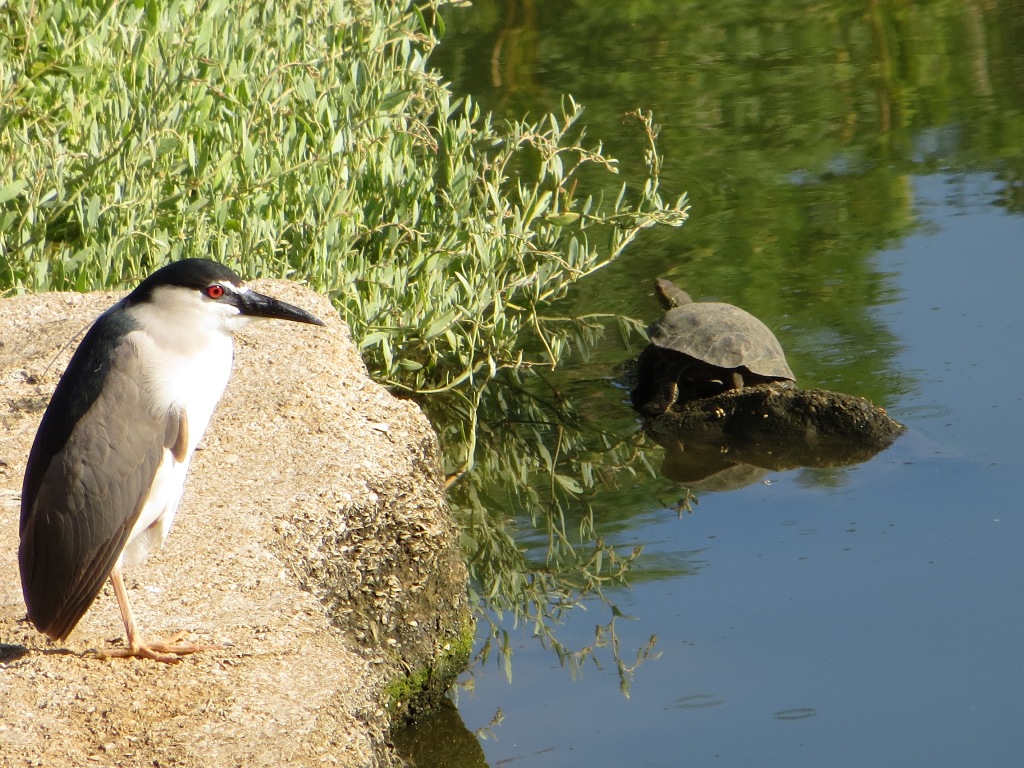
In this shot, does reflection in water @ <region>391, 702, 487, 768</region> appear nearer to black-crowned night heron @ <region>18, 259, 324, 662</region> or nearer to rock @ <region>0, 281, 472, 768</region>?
rock @ <region>0, 281, 472, 768</region>

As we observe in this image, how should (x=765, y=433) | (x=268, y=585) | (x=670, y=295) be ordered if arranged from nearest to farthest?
(x=268, y=585) → (x=765, y=433) → (x=670, y=295)

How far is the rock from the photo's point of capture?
10.4ft

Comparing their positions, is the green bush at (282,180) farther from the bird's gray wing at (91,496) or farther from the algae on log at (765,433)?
the bird's gray wing at (91,496)

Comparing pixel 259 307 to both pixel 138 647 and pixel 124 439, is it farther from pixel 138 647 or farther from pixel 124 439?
pixel 138 647

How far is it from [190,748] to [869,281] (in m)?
6.06

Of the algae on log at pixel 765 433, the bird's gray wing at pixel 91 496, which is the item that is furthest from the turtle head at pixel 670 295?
the bird's gray wing at pixel 91 496

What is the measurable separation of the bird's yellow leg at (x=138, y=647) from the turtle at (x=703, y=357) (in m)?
4.09

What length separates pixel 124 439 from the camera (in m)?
3.42

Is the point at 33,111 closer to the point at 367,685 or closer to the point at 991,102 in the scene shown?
the point at 367,685

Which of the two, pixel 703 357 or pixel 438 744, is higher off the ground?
pixel 703 357

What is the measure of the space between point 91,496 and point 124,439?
6.6 inches

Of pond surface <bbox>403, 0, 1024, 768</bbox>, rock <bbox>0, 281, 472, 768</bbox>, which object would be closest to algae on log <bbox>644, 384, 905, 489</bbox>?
pond surface <bbox>403, 0, 1024, 768</bbox>

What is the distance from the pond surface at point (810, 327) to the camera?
15.1 feet

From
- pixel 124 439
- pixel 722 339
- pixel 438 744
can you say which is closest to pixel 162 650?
pixel 124 439
